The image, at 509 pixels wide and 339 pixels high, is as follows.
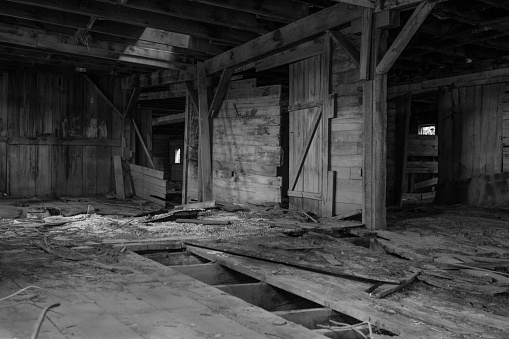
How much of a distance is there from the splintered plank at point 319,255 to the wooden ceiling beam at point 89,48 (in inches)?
215

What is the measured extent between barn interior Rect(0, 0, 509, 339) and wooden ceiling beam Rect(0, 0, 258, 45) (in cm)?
3

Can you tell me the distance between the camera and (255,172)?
9953 mm

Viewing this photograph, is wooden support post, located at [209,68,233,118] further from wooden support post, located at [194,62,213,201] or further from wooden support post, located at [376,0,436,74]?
wooden support post, located at [376,0,436,74]

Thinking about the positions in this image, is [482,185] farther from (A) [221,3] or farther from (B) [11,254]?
(B) [11,254]

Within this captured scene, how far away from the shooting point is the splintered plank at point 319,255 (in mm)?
4664

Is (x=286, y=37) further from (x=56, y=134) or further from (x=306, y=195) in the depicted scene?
(x=56, y=134)

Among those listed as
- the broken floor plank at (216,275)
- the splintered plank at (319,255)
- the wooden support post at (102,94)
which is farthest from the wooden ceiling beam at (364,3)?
the wooden support post at (102,94)

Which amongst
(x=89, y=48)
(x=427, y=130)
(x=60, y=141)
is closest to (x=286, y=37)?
(x=89, y=48)

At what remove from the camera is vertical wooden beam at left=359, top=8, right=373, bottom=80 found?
658cm

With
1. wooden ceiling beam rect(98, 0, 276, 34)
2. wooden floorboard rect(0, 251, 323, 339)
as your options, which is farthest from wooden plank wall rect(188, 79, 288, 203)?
wooden floorboard rect(0, 251, 323, 339)

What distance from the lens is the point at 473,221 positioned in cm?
789

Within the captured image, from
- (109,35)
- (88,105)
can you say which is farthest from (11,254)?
(88,105)

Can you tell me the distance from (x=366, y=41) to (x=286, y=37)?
1978mm

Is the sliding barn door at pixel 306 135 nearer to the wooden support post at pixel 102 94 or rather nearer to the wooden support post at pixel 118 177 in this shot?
the wooden support post at pixel 118 177
